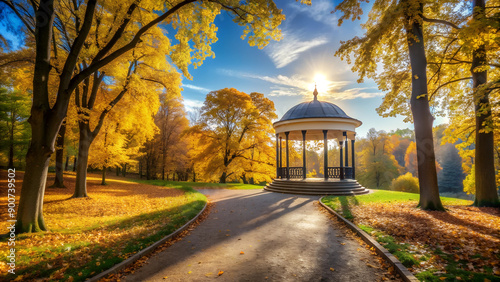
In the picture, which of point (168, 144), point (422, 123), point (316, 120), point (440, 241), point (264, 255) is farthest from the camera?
point (168, 144)

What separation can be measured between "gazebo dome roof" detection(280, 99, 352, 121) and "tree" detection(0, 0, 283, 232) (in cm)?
1157

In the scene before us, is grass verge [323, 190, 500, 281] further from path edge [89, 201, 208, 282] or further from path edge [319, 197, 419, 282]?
path edge [89, 201, 208, 282]

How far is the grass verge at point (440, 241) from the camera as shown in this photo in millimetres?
3662

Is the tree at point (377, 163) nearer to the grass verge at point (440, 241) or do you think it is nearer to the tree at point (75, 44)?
the grass verge at point (440, 241)

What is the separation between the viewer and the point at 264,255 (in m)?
4.69

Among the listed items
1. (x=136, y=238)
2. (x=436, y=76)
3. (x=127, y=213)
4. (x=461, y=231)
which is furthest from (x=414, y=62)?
(x=127, y=213)

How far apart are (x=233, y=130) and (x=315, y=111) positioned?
836 cm

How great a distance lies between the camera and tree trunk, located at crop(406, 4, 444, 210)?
8789 millimetres

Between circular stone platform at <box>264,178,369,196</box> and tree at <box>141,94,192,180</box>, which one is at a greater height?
tree at <box>141,94,192,180</box>

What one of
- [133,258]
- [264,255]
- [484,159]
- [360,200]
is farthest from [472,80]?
[133,258]

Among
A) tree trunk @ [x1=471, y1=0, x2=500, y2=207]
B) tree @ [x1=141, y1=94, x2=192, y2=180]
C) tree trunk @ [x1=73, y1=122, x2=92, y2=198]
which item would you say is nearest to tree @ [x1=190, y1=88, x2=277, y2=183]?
tree @ [x1=141, y1=94, x2=192, y2=180]

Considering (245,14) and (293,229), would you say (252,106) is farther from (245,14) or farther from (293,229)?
(293,229)

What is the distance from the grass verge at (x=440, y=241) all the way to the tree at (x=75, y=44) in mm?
7083

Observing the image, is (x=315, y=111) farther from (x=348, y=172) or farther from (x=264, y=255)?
(x=264, y=255)
